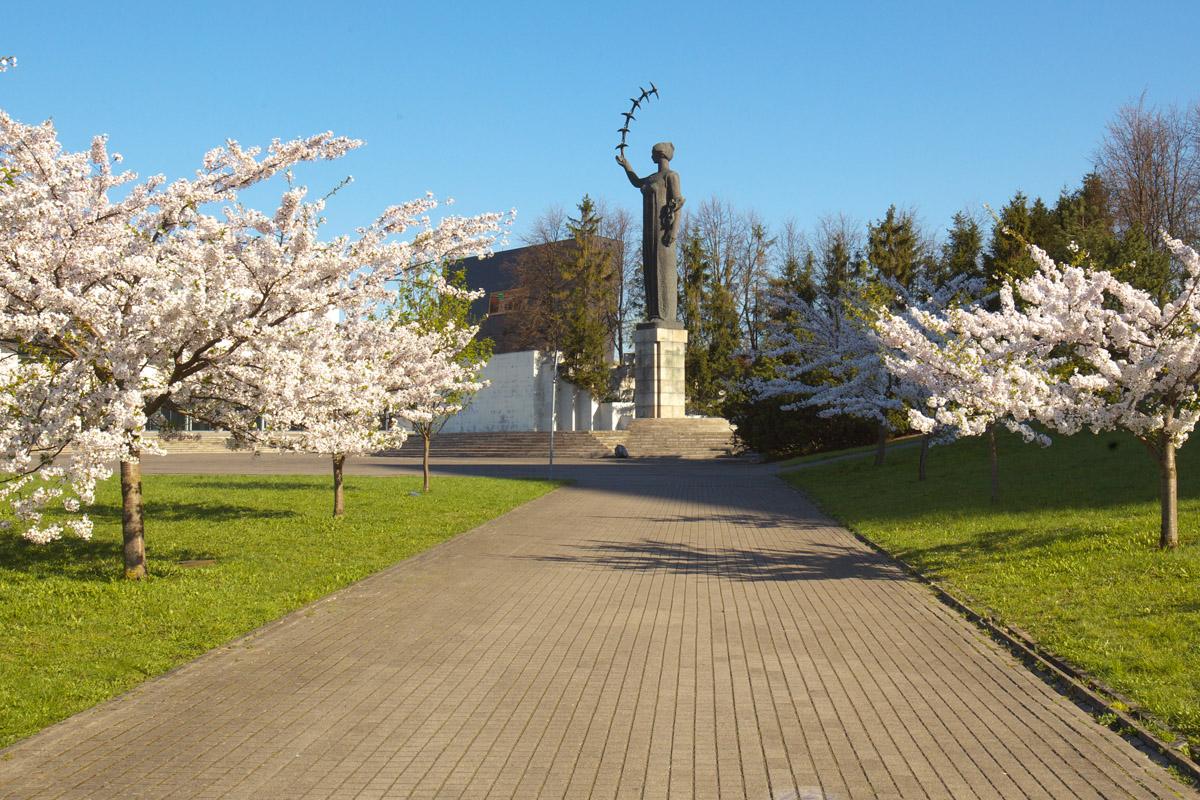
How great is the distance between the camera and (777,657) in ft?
27.1

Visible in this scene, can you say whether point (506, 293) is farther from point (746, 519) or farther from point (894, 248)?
point (746, 519)

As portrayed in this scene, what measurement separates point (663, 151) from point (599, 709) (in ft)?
147

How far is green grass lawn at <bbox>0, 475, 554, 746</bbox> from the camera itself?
7.77 meters

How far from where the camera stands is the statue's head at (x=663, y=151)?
162ft

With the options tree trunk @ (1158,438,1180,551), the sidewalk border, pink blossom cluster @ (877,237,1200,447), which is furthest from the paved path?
tree trunk @ (1158,438,1180,551)

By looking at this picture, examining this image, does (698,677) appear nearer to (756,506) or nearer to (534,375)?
(756,506)

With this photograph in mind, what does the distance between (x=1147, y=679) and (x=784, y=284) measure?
53.7m

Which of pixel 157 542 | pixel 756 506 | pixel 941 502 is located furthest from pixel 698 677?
pixel 756 506

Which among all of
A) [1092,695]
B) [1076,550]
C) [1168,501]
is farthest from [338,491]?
[1092,695]

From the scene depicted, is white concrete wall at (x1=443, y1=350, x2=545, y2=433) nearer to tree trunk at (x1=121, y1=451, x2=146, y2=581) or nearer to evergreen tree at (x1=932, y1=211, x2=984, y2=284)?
evergreen tree at (x1=932, y1=211, x2=984, y2=284)

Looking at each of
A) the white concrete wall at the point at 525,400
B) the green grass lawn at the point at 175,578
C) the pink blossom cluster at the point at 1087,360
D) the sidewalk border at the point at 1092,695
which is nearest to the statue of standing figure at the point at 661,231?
the white concrete wall at the point at 525,400

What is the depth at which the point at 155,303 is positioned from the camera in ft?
32.7

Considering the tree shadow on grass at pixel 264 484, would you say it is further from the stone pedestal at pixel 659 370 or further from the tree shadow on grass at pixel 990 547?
the stone pedestal at pixel 659 370

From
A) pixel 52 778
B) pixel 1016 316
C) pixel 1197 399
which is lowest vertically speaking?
pixel 52 778
